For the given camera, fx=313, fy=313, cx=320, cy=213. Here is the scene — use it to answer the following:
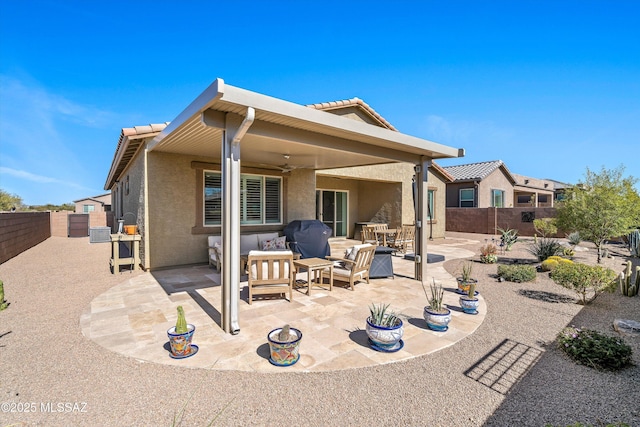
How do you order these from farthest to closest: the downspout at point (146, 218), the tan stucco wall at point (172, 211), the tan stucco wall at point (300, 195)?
1. the tan stucco wall at point (300, 195)
2. the tan stucco wall at point (172, 211)
3. the downspout at point (146, 218)

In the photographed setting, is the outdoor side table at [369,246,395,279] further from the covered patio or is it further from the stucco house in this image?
the stucco house

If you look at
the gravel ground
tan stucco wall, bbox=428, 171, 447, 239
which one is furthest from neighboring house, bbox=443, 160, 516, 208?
the gravel ground

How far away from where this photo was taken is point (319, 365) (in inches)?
124

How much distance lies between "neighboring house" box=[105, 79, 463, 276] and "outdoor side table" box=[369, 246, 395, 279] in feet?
4.70

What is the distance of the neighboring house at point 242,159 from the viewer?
3867 millimetres

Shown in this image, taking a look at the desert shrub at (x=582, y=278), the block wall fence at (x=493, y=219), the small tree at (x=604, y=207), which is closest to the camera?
the desert shrub at (x=582, y=278)

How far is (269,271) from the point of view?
5.16m

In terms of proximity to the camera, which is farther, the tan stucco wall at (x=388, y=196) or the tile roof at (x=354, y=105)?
the tan stucco wall at (x=388, y=196)

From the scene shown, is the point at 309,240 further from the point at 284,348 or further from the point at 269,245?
the point at 284,348

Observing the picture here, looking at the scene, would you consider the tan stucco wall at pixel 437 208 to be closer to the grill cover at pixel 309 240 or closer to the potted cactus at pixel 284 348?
the grill cover at pixel 309 240

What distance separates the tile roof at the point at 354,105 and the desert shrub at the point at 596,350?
7.87 m

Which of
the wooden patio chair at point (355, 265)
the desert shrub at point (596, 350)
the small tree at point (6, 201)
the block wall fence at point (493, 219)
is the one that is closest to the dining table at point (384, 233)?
the wooden patio chair at point (355, 265)

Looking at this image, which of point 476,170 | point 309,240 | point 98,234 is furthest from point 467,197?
point 98,234

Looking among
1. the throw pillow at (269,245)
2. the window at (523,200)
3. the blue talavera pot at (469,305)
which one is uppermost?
the window at (523,200)
